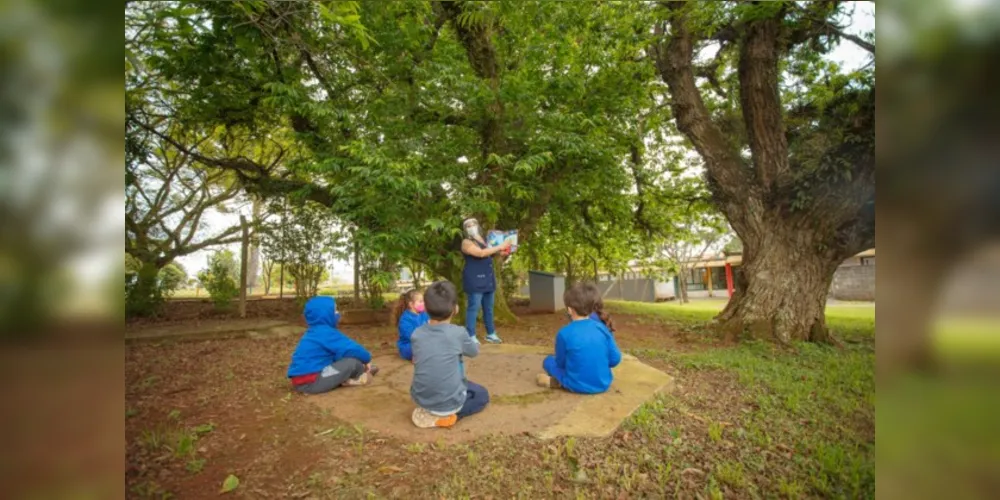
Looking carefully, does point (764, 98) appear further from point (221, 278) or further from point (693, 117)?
point (221, 278)

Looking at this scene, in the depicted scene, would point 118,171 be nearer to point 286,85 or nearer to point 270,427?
point 270,427

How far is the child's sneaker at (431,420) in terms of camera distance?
256 centimetres

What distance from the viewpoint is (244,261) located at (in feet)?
16.9

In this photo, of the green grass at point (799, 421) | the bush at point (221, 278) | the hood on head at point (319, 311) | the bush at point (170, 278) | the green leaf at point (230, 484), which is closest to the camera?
the green grass at point (799, 421)

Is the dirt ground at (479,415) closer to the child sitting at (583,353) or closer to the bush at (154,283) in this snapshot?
the child sitting at (583,353)

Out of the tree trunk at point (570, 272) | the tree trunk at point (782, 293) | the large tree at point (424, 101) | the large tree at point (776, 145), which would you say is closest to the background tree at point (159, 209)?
the large tree at point (424, 101)

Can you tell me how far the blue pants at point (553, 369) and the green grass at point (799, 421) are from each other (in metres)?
0.70

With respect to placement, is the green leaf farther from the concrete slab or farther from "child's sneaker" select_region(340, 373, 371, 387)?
"child's sneaker" select_region(340, 373, 371, 387)

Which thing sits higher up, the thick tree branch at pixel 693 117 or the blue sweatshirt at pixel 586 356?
the thick tree branch at pixel 693 117

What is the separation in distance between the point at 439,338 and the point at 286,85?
3.06 meters

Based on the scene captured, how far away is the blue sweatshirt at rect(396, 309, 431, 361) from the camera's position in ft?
13.9

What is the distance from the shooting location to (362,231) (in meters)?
4.20

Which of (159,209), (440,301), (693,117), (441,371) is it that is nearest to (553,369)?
(441,371)

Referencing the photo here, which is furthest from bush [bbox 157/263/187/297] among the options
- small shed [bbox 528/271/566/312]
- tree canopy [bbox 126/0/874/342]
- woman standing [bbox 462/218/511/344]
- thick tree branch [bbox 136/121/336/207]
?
small shed [bbox 528/271/566/312]
